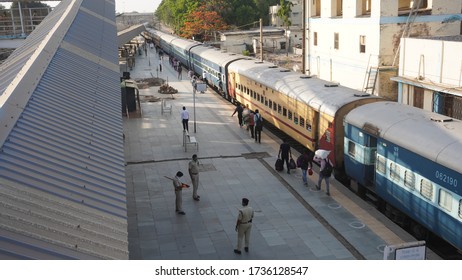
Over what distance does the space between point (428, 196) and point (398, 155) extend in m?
1.48

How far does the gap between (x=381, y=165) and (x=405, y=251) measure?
Answer: 21.2ft

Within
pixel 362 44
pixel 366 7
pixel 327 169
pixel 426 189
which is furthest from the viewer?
pixel 366 7

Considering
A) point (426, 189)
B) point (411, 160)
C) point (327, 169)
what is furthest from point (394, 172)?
point (327, 169)

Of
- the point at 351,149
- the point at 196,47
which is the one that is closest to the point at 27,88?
the point at 351,149

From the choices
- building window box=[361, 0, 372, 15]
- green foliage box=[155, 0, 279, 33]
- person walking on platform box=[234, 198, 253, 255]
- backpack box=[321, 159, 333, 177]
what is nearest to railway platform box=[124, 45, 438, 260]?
person walking on platform box=[234, 198, 253, 255]

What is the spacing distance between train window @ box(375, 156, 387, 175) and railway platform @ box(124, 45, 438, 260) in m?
1.33

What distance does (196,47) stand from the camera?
160 feet

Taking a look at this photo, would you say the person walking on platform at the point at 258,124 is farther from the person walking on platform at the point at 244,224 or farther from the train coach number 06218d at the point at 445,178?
the train coach number 06218d at the point at 445,178

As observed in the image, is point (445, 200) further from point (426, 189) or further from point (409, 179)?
point (409, 179)

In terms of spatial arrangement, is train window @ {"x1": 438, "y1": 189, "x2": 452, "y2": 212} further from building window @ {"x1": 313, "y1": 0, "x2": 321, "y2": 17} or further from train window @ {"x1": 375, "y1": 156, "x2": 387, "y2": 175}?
building window @ {"x1": 313, "y1": 0, "x2": 321, "y2": 17}

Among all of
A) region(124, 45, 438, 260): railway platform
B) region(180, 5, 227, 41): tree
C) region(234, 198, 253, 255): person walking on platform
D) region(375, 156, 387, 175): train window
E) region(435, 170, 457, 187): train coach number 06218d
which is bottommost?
region(124, 45, 438, 260): railway platform

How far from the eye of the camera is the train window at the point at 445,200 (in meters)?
10.7

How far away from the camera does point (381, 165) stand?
13656 millimetres

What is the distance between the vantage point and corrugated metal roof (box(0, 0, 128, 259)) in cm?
538
